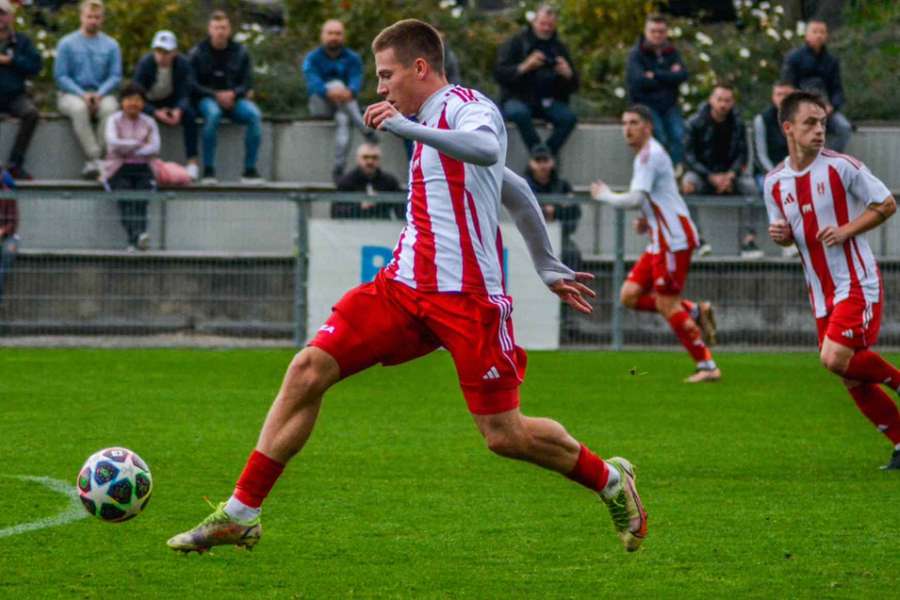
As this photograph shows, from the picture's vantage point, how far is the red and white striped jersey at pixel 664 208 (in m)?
14.0

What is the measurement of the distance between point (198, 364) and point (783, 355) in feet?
19.8

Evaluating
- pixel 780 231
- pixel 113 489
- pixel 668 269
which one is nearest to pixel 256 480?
pixel 113 489

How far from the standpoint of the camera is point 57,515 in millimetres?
7422

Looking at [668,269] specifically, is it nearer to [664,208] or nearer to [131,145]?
[664,208]

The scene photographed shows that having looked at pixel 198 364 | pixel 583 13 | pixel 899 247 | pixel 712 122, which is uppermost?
pixel 583 13

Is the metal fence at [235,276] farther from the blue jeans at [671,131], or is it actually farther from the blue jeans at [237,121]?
the blue jeans at [237,121]

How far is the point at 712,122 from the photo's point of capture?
1794 cm

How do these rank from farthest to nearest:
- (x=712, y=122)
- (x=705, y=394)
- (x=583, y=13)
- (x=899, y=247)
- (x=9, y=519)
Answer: (x=583, y=13) → (x=712, y=122) → (x=899, y=247) → (x=705, y=394) → (x=9, y=519)

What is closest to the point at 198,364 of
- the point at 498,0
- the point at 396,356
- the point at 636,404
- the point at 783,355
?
the point at 636,404

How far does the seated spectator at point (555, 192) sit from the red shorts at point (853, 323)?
7383 mm

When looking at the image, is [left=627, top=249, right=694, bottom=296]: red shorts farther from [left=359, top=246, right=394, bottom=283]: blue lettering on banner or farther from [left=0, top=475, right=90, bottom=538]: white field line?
[left=0, top=475, right=90, bottom=538]: white field line

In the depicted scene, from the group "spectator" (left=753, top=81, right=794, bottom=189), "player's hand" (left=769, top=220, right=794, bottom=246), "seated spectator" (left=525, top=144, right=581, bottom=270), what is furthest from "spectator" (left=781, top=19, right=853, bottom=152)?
"player's hand" (left=769, top=220, right=794, bottom=246)

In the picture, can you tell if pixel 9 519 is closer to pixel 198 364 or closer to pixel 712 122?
pixel 198 364

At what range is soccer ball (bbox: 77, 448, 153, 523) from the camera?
666 centimetres
